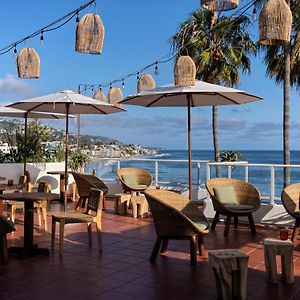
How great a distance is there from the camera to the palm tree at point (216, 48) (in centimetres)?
1555

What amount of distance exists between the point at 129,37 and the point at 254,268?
1328 centimetres

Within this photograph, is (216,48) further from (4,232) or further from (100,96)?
(4,232)

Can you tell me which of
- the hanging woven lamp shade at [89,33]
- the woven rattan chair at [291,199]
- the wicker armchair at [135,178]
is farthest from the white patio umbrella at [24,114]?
the woven rattan chair at [291,199]

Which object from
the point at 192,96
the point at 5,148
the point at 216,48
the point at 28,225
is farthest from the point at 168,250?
the point at 216,48

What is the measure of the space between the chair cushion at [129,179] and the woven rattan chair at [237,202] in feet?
8.31

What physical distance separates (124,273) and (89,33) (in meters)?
3.02

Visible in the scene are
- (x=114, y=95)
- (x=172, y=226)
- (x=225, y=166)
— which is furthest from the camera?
(x=114, y=95)

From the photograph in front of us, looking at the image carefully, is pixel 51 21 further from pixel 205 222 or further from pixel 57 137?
pixel 57 137

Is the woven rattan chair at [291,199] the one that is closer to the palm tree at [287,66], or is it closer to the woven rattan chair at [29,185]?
the woven rattan chair at [29,185]

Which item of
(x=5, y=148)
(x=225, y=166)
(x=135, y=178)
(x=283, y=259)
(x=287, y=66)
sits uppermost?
(x=287, y=66)

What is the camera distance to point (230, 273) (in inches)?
133

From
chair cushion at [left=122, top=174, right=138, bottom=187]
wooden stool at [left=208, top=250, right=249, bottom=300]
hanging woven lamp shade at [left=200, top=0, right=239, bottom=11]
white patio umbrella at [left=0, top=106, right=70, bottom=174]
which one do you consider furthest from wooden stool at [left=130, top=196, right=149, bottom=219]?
wooden stool at [left=208, top=250, right=249, bottom=300]

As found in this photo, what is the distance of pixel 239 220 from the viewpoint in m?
6.90

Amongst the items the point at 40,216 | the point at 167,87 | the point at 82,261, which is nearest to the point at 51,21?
the point at 167,87
